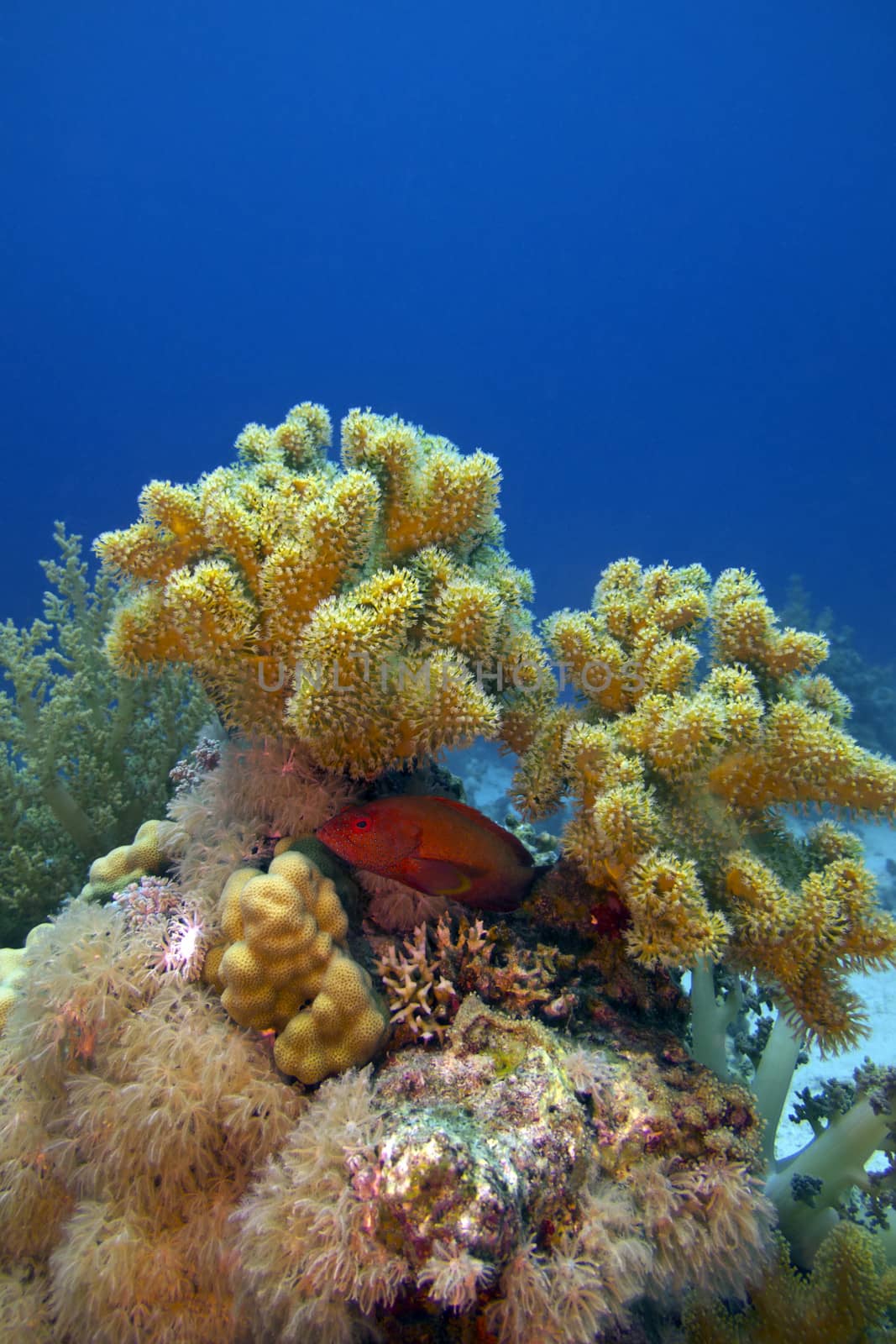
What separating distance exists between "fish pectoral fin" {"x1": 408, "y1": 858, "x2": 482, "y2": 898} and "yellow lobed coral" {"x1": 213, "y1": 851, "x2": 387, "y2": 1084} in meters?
0.42

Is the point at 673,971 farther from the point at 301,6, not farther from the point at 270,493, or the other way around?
the point at 301,6

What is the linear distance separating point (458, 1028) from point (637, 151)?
478ft

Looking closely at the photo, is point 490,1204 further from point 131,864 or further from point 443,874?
point 131,864

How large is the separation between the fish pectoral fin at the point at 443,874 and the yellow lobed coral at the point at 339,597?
493 millimetres

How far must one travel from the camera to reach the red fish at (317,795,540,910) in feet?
8.36

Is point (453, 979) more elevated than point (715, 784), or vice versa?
point (715, 784)

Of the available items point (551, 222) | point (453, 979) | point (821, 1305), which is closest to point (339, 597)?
point (453, 979)

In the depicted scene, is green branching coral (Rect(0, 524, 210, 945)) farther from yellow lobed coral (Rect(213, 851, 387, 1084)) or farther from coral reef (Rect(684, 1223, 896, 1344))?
coral reef (Rect(684, 1223, 896, 1344))

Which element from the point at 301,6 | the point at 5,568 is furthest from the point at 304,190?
the point at 5,568

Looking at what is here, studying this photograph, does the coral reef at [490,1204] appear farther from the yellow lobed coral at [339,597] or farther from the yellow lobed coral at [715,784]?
the yellow lobed coral at [339,597]

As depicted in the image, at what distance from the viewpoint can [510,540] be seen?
69.2 m

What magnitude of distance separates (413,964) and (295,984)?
45 cm

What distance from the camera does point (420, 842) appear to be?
255 centimetres

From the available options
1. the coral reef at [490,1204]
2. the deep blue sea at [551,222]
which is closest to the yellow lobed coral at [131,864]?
the coral reef at [490,1204]
